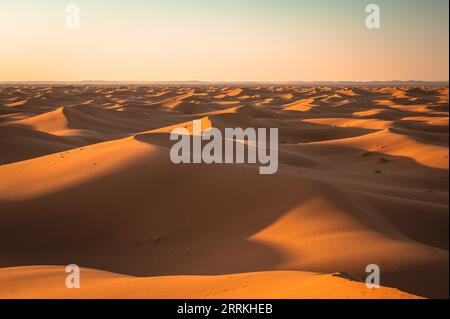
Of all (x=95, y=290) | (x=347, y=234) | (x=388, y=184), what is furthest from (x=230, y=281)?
(x=388, y=184)

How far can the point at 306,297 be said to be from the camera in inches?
101

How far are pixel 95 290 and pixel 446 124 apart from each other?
2949mm

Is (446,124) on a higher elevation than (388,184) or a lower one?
higher

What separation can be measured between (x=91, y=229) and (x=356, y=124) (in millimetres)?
14756

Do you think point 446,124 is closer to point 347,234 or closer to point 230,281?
point 230,281

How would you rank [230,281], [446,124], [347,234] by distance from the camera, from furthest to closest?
[347,234] → [230,281] → [446,124]

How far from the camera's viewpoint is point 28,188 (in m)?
6.98

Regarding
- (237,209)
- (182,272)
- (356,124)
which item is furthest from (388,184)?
(356,124)

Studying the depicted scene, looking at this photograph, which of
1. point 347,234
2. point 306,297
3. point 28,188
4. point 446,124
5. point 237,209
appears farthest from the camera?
point 28,188

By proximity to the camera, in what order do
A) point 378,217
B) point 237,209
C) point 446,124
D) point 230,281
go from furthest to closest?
point 237,209, point 378,217, point 230,281, point 446,124

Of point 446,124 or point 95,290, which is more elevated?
point 446,124

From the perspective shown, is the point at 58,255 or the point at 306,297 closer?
the point at 306,297
